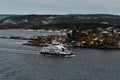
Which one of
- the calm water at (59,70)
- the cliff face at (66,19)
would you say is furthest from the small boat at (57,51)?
the cliff face at (66,19)

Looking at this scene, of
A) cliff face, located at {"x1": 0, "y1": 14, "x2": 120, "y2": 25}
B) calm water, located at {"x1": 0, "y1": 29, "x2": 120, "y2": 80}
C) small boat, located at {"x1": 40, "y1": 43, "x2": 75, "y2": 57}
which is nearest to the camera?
calm water, located at {"x1": 0, "y1": 29, "x2": 120, "y2": 80}

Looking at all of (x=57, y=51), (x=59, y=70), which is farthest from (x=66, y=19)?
(x=59, y=70)

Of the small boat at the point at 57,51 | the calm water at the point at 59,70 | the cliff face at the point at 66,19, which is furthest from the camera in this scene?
the cliff face at the point at 66,19

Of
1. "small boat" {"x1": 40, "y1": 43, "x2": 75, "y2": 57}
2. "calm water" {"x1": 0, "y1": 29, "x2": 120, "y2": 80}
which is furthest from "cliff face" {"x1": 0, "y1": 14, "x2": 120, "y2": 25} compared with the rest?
"calm water" {"x1": 0, "y1": 29, "x2": 120, "y2": 80}

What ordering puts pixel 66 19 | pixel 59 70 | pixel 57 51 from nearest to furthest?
pixel 59 70, pixel 57 51, pixel 66 19

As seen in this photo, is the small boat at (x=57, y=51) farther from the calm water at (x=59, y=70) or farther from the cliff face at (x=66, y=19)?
the cliff face at (x=66, y=19)

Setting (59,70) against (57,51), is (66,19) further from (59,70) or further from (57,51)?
(59,70)

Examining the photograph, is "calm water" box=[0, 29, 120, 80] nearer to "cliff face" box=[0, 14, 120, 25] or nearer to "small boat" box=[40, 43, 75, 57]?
"small boat" box=[40, 43, 75, 57]

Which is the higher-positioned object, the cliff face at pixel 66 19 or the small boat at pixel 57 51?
the small boat at pixel 57 51

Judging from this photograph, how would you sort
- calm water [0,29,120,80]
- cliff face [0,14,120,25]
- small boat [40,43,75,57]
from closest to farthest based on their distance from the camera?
calm water [0,29,120,80] < small boat [40,43,75,57] < cliff face [0,14,120,25]

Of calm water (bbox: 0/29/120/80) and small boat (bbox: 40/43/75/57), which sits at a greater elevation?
calm water (bbox: 0/29/120/80)

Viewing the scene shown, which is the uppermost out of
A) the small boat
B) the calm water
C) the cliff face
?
the calm water

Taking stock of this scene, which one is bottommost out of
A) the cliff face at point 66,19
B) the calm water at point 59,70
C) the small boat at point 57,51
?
the cliff face at point 66,19

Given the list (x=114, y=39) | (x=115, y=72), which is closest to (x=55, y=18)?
(x=114, y=39)
